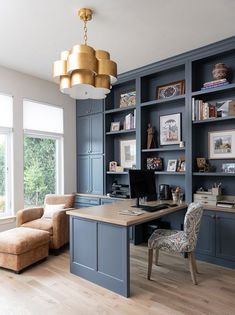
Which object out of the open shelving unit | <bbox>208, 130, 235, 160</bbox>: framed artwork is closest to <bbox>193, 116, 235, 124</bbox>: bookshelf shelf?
the open shelving unit

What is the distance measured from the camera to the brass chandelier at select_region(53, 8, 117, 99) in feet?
7.39

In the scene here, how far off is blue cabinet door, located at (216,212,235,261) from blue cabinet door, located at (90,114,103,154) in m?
2.44

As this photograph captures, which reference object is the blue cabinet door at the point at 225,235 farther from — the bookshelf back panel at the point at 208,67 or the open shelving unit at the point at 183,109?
the bookshelf back panel at the point at 208,67

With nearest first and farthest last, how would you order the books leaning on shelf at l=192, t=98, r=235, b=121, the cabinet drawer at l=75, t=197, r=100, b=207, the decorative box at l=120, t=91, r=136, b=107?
the books leaning on shelf at l=192, t=98, r=235, b=121 < the decorative box at l=120, t=91, r=136, b=107 < the cabinet drawer at l=75, t=197, r=100, b=207

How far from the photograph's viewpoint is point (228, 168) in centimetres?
352

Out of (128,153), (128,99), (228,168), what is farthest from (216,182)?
(128,99)

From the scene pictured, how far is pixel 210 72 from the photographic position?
12.3 ft

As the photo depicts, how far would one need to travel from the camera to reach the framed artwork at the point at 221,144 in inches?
138

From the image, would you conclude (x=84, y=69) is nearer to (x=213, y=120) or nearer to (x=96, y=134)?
(x=213, y=120)

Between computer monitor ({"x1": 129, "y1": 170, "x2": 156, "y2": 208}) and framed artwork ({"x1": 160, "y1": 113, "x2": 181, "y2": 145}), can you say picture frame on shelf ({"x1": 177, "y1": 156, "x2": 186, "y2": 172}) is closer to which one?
framed artwork ({"x1": 160, "y1": 113, "x2": 181, "y2": 145})

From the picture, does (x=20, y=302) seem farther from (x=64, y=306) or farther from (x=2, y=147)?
(x=2, y=147)

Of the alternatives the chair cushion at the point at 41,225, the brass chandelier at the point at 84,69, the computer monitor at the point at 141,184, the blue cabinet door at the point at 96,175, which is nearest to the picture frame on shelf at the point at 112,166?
the blue cabinet door at the point at 96,175

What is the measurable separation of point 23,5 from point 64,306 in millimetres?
2958

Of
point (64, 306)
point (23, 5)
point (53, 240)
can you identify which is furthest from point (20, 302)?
point (23, 5)
